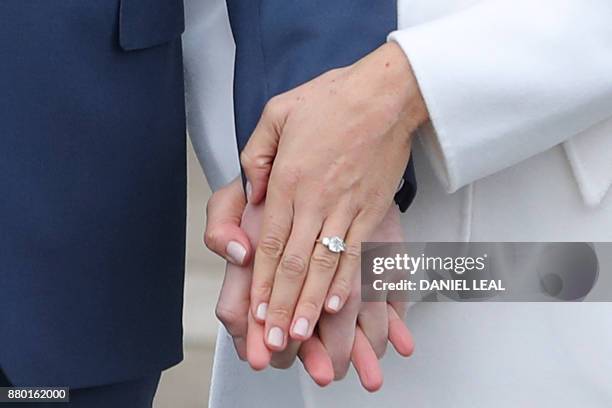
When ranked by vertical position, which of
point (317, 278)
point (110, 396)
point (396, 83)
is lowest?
point (110, 396)

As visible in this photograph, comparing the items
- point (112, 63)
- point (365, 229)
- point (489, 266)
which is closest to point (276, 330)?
point (365, 229)

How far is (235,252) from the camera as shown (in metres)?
1.48

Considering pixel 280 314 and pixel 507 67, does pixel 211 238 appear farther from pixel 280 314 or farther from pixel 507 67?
pixel 507 67

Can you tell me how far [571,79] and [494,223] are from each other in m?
0.18

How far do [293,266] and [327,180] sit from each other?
84 millimetres

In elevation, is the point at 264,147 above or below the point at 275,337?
above

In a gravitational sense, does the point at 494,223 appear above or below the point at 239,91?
below

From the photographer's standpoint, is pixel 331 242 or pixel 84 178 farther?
pixel 84 178

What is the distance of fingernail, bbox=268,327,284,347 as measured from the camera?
142 centimetres

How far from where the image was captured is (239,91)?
1569 millimetres

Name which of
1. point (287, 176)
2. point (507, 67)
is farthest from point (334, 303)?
point (507, 67)

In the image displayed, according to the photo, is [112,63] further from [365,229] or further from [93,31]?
[365,229]

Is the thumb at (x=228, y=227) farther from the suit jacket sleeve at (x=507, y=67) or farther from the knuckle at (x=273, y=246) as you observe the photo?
the suit jacket sleeve at (x=507, y=67)

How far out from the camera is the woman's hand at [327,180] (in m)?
1.41
